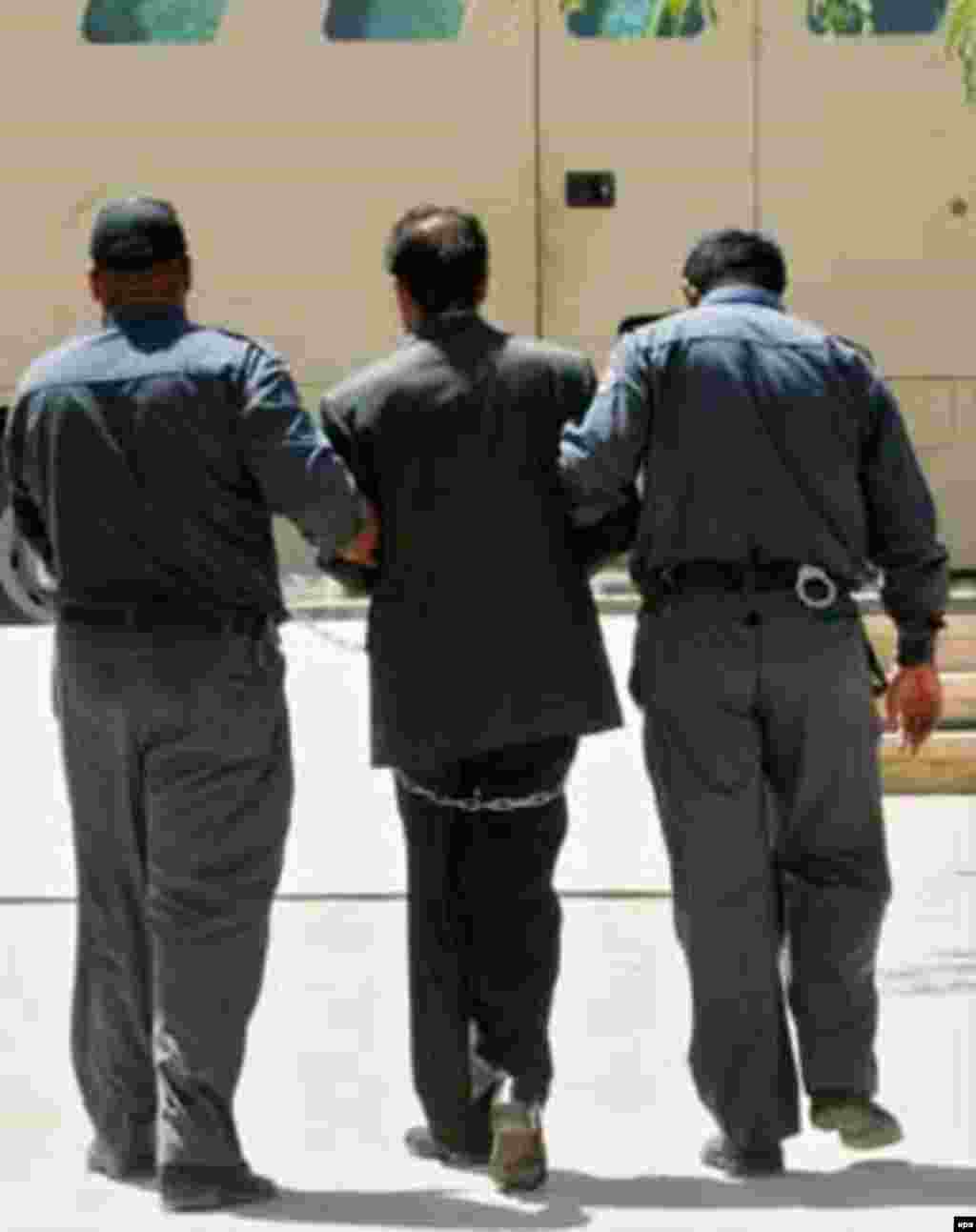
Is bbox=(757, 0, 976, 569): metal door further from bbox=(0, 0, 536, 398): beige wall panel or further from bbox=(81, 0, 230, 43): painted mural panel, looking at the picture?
bbox=(81, 0, 230, 43): painted mural panel

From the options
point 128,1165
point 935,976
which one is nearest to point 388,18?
point 935,976

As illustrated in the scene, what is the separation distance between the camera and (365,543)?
25.8 ft

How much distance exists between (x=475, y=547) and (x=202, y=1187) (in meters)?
1.24

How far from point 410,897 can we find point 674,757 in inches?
21.6

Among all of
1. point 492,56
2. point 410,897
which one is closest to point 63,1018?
point 410,897

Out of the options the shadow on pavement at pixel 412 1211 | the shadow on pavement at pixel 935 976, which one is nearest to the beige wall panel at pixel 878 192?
the shadow on pavement at pixel 935 976

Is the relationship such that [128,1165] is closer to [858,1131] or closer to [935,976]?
[858,1131]

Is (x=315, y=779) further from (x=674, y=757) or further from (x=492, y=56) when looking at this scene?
(x=492, y=56)

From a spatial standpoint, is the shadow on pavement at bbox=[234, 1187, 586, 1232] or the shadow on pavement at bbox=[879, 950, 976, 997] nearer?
the shadow on pavement at bbox=[234, 1187, 586, 1232]

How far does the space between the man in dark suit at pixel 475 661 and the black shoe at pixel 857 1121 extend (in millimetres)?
513

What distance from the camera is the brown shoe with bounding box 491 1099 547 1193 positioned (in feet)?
25.6

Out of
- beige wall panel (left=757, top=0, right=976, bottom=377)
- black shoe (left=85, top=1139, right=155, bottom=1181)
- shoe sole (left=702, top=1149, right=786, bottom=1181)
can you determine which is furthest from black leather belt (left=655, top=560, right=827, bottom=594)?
beige wall panel (left=757, top=0, right=976, bottom=377)

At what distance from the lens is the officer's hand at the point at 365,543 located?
7825 millimetres

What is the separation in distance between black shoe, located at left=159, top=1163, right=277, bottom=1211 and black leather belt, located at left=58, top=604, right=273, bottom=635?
3.14ft
